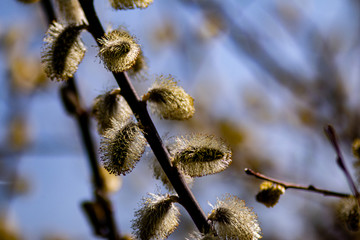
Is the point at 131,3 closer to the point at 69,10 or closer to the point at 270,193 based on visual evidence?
the point at 69,10

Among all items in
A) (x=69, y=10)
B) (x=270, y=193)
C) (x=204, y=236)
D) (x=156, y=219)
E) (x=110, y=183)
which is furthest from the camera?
(x=110, y=183)

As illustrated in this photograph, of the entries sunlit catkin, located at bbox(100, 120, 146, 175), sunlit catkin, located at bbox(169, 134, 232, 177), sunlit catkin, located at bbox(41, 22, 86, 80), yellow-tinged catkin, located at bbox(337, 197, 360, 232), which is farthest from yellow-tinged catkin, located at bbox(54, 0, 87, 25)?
yellow-tinged catkin, located at bbox(337, 197, 360, 232)

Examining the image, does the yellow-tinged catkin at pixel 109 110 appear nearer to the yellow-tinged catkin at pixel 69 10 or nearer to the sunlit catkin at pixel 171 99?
the sunlit catkin at pixel 171 99

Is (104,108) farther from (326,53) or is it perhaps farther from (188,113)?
(326,53)

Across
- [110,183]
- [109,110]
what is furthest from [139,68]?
[110,183]

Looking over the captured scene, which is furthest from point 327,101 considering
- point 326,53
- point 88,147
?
point 88,147

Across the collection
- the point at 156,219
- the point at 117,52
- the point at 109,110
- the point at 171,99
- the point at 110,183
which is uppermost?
the point at 117,52

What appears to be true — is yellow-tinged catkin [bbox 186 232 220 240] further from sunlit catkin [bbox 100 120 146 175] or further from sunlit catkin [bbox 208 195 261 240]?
sunlit catkin [bbox 100 120 146 175]
